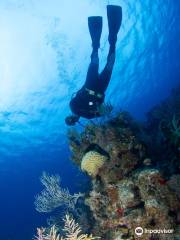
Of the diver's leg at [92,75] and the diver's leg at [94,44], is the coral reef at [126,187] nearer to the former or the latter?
the diver's leg at [92,75]

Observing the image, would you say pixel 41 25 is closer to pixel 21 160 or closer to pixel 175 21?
pixel 175 21

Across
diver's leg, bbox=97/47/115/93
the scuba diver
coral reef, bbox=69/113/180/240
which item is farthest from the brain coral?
diver's leg, bbox=97/47/115/93

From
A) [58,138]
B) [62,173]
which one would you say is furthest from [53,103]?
[62,173]

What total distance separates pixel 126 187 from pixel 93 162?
41.2 inches

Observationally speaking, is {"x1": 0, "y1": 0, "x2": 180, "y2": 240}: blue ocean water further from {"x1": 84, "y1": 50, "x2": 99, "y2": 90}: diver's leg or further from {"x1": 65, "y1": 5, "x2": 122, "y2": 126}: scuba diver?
{"x1": 84, "y1": 50, "x2": 99, "y2": 90}: diver's leg

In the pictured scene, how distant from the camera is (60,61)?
18922 millimetres

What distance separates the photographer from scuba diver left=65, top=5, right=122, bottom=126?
8.76 m

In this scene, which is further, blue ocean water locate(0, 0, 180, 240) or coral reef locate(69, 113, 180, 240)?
blue ocean water locate(0, 0, 180, 240)

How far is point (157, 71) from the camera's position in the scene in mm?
27094

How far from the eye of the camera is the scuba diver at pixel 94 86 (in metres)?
8.76

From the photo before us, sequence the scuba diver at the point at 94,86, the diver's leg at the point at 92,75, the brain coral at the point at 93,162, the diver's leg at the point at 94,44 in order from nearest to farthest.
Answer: the brain coral at the point at 93,162
the scuba diver at the point at 94,86
the diver's leg at the point at 92,75
the diver's leg at the point at 94,44

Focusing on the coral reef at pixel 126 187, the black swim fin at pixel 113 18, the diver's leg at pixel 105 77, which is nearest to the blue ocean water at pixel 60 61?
the diver's leg at pixel 105 77

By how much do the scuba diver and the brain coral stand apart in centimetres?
130

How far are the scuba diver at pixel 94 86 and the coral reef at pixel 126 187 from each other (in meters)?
0.76
